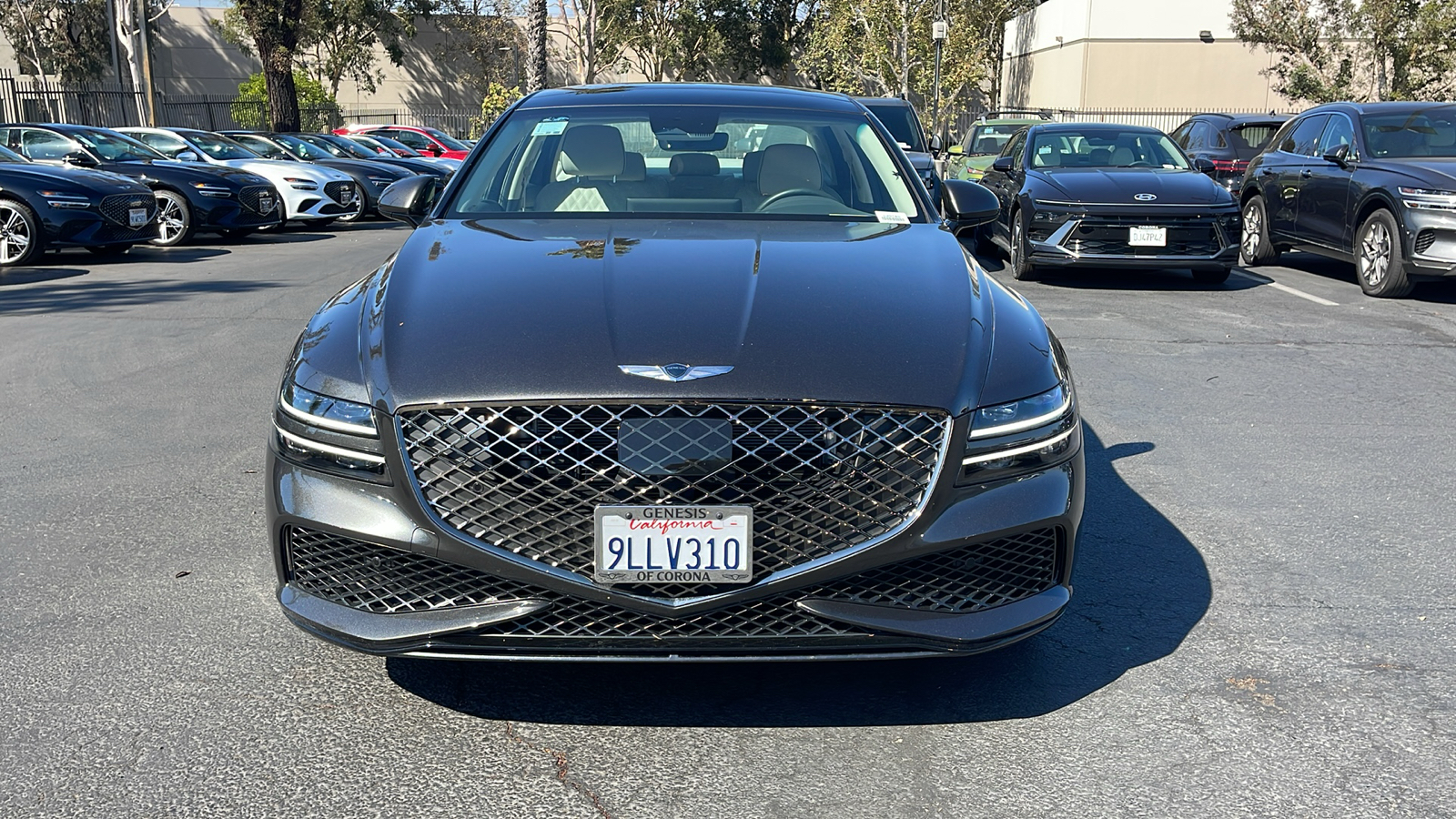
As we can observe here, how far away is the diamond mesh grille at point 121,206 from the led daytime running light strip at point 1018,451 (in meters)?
12.4

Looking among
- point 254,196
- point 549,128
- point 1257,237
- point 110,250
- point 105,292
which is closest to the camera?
point 549,128

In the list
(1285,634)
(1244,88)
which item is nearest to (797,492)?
(1285,634)

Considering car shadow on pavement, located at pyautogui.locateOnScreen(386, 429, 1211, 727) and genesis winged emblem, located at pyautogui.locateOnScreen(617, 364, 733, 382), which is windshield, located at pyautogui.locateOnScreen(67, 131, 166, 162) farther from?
genesis winged emblem, located at pyautogui.locateOnScreen(617, 364, 733, 382)

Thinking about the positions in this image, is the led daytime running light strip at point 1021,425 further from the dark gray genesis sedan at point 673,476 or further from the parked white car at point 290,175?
the parked white car at point 290,175

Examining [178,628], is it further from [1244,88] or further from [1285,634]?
[1244,88]

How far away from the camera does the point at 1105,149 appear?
1292 cm

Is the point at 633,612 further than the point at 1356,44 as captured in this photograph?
No

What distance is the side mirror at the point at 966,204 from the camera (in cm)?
523

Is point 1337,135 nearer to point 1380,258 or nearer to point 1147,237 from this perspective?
point 1380,258

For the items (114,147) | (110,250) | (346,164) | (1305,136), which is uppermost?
(1305,136)

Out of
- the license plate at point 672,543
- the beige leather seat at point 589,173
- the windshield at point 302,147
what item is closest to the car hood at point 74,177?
the windshield at point 302,147

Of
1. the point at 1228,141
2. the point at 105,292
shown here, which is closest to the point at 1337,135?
the point at 1228,141

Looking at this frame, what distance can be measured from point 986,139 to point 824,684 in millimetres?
15763

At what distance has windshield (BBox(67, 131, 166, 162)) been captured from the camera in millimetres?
16312
